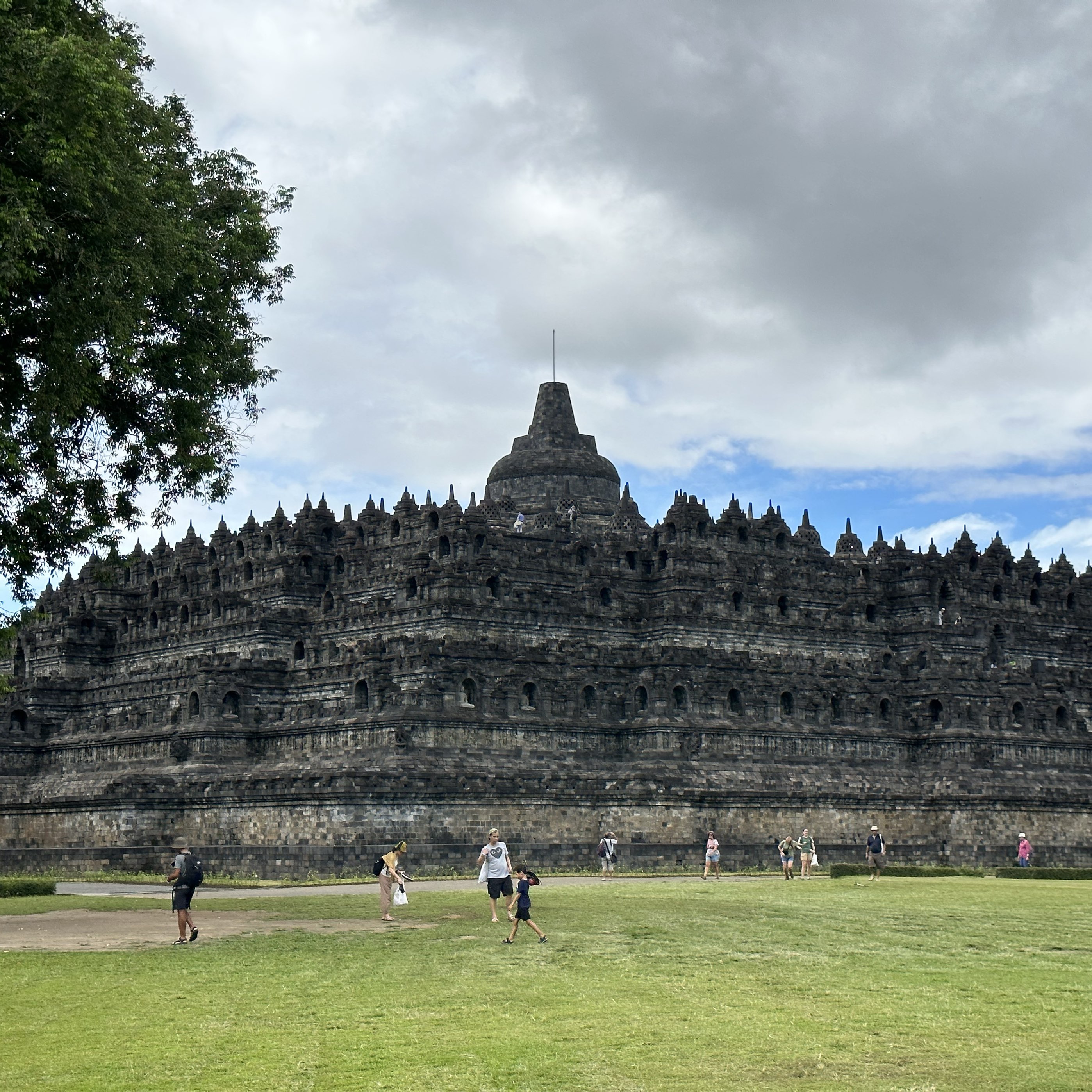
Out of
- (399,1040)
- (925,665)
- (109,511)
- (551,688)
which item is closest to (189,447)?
(109,511)

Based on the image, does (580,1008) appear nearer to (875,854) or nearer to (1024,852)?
(875,854)

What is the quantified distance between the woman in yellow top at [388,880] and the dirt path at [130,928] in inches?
15.4

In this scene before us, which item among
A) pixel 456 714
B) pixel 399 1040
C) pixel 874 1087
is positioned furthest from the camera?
pixel 456 714

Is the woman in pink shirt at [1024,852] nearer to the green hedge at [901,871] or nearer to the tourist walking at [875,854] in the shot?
the green hedge at [901,871]

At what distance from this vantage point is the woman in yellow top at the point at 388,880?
40.8 m

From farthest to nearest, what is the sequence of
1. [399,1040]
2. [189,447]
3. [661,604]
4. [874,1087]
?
[661,604] < [189,447] < [399,1040] < [874,1087]

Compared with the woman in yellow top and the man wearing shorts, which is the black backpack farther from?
the woman in yellow top

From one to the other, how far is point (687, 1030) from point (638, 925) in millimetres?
13947

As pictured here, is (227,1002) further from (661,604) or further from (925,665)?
(925,665)

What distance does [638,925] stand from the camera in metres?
38.9

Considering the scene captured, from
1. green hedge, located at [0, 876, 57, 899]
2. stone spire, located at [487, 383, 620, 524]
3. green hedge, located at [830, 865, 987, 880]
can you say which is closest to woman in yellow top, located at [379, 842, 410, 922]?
green hedge, located at [0, 876, 57, 899]

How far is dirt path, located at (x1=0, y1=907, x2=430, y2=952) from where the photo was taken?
36.9 m

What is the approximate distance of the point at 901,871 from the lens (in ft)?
205

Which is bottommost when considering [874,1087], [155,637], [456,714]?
[874,1087]
